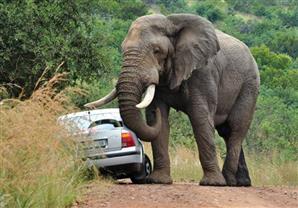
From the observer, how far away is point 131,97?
1510 centimetres

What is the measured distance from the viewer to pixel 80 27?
21.2 meters

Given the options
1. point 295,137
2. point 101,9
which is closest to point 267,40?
point 295,137

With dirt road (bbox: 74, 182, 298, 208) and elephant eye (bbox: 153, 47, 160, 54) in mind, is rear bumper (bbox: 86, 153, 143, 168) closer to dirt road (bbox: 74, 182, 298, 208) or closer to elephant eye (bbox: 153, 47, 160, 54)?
dirt road (bbox: 74, 182, 298, 208)

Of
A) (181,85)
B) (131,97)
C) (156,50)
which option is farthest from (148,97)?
(181,85)

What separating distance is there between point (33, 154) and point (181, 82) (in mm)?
5877

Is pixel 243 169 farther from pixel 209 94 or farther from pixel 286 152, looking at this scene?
pixel 286 152

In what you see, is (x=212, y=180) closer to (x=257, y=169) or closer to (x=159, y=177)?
(x=159, y=177)

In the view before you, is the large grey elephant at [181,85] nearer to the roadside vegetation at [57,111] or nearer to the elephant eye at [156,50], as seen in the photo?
the elephant eye at [156,50]

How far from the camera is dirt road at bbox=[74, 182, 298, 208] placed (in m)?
12.8

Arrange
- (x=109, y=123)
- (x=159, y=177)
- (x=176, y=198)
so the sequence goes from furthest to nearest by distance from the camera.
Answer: (x=109, y=123)
(x=159, y=177)
(x=176, y=198)

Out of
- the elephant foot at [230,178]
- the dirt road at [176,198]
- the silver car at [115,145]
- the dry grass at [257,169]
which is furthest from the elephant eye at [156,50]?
the dry grass at [257,169]

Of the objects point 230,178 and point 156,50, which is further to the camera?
point 230,178

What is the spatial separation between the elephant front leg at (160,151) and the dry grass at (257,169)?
469 centimetres

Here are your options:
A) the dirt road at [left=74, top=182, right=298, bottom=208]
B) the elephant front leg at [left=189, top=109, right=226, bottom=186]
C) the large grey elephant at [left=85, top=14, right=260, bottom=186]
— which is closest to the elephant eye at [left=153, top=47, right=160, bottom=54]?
the large grey elephant at [left=85, top=14, right=260, bottom=186]
